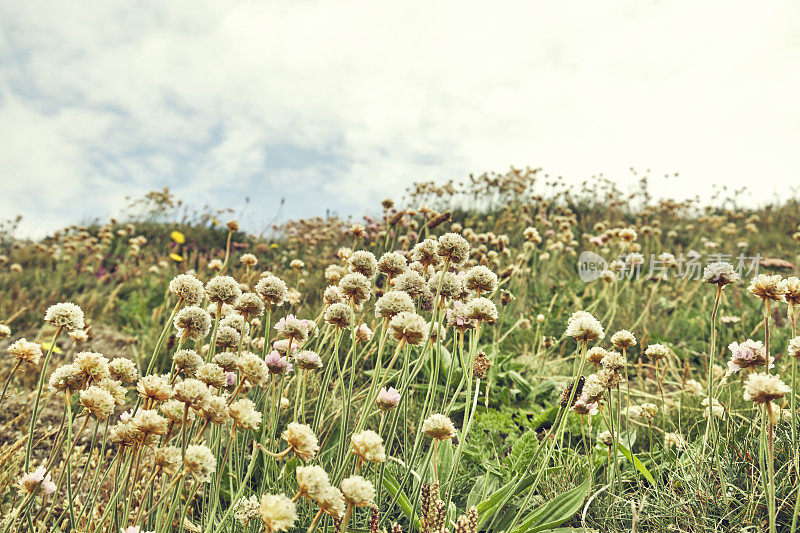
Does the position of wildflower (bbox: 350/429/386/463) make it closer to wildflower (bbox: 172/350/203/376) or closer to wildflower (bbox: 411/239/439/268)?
wildflower (bbox: 172/350/203/376)

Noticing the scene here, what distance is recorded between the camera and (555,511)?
1.75 metres

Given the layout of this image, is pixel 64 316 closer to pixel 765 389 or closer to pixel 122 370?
pixel 122 370

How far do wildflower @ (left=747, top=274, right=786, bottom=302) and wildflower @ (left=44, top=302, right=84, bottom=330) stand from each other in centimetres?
224

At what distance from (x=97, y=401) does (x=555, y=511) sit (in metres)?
1.53

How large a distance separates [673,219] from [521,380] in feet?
34.9

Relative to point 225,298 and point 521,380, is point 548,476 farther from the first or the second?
point 225,298

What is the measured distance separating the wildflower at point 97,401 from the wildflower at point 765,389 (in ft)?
5.55

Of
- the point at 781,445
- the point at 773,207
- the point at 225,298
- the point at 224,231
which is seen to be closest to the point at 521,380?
the point at 781,445

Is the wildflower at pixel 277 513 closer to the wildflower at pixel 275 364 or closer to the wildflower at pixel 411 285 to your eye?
the wildflower at pixel 275 364

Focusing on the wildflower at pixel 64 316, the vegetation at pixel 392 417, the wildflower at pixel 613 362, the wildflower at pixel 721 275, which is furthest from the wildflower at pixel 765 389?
the wildflower at pixel 64 316

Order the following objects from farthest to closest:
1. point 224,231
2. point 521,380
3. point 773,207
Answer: point 773,207, point 224,231, point 521,380

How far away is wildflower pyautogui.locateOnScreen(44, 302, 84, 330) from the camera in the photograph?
5.05 ft

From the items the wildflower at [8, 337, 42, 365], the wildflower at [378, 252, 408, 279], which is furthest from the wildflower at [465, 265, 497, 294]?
the wildflower at [8, 337, 42, 365]

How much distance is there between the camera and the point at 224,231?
9906mm
